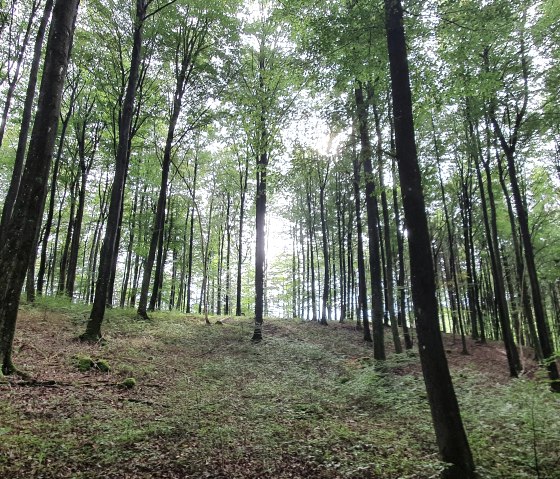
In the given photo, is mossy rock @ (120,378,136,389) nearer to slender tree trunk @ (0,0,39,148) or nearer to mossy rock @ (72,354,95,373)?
mossy rock @ (72,354,95,373)

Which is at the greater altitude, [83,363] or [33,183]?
[33,183]

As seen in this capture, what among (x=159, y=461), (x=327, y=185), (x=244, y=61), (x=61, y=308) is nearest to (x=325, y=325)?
(x=327, y=185)

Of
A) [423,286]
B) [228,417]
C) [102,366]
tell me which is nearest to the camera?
[423,286]

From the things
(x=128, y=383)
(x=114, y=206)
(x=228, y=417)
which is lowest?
(x=228, y=417)

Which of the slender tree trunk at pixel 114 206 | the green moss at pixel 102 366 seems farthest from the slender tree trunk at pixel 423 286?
the slender tree trunk at pixel 114 206

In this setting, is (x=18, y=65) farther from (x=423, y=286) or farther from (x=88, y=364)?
(x=423, y=286)

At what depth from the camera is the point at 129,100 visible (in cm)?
1177

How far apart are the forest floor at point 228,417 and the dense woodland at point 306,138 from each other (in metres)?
1.12

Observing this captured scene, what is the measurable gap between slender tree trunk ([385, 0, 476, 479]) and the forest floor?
363mm

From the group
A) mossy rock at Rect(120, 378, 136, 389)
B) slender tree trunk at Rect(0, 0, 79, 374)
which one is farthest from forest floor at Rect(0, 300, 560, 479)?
slender tree trunk at Rect(0, 0, 79, 374)

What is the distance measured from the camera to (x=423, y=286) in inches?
187

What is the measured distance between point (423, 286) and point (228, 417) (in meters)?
4.88

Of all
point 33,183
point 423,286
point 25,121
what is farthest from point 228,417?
point 25,121

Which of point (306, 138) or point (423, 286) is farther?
point (306, 138)
